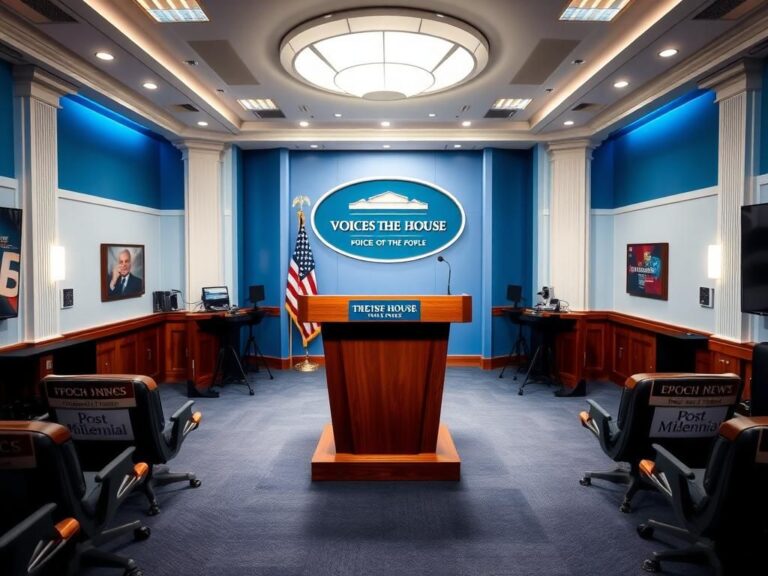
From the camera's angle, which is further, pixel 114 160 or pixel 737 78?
pixel 114 160

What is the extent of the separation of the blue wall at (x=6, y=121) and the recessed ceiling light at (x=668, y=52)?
585cm

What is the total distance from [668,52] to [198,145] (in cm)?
586

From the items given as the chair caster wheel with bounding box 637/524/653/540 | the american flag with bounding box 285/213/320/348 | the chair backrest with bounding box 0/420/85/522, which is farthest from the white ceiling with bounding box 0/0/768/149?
the chair caster wheel with bounding box 637/524/653/540

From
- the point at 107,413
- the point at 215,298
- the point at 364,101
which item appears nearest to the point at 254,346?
the point at 215,298

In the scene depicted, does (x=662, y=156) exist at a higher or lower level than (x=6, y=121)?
higher

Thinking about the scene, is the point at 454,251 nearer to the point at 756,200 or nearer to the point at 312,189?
the point at 312,189

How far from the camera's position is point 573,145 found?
274 inches

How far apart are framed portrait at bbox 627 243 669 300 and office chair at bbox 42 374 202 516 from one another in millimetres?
5709

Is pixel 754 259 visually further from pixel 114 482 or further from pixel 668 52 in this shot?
pixel 114 482

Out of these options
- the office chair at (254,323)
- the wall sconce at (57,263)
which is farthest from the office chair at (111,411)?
the office chair at (254,323)

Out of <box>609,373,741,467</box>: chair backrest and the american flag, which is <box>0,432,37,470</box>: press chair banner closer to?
<box>609,373,741,467</box>: chair backrest

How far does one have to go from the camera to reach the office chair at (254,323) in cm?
675

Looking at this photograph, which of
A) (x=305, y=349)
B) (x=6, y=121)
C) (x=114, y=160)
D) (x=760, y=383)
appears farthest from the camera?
(x=305, y=349)

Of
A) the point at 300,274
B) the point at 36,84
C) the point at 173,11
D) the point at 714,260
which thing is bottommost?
the point at 300,274
